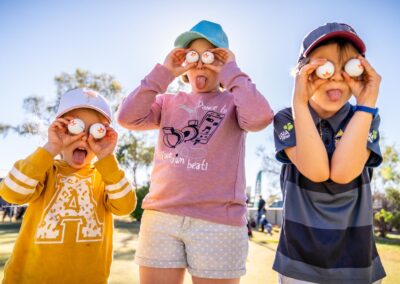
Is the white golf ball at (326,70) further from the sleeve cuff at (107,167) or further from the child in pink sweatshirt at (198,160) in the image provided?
the sleeve cuff at (107,167)

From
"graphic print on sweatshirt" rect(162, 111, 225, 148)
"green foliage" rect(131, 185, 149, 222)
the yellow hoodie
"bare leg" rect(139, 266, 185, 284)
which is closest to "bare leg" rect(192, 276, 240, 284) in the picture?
"bare leg" rect(139, 266, 185, 284)

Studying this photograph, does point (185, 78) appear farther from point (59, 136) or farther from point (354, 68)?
point (354, 68)

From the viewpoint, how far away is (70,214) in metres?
2.54

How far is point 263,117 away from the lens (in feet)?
8.02

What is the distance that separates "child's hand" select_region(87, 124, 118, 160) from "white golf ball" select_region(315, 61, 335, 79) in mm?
1613

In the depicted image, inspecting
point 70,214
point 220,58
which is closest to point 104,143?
point 70,214

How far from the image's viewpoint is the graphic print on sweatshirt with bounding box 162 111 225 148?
2.61 m

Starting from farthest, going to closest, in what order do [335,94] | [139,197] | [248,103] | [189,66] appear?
1. [139,197]
2. [189,66]
3. [248,103]
4. [335,94]

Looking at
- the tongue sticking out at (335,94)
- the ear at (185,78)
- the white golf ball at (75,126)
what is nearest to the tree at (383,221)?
the ear at (185,78)

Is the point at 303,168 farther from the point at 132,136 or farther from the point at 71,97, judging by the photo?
the point at 132,136

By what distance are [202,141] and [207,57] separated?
2.16ft

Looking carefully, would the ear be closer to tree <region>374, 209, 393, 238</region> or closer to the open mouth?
the open mouth

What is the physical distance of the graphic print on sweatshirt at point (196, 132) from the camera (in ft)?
8.57

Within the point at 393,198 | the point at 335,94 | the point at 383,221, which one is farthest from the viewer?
the point at 393,198
